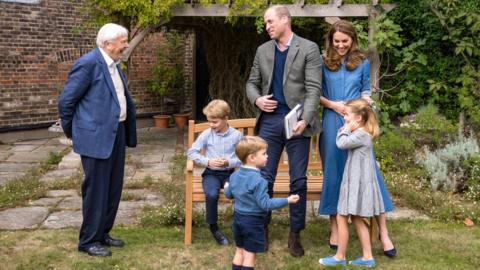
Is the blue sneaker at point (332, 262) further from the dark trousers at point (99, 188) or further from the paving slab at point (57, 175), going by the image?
the paving slab at point (57, 175)

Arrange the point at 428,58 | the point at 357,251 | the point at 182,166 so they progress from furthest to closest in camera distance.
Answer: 1. the point at 428,58
2. the point at 182,166
3. the point at 357,251

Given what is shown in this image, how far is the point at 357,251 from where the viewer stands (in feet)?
14.7

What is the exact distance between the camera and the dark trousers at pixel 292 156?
4.29 metres

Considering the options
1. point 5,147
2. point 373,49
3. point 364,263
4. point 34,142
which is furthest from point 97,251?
point 34,142

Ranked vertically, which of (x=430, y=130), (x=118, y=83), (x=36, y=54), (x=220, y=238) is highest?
(x=118, y=83)

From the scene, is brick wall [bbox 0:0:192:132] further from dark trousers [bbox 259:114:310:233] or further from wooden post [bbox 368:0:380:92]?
dark trousers [bbox 259:114:310:233]

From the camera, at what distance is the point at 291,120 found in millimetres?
4082

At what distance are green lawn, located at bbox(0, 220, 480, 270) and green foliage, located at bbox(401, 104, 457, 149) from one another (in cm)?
312

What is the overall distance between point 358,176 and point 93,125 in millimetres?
1902

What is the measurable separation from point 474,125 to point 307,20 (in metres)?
3.06

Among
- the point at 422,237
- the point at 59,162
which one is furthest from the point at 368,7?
the point at 59,162

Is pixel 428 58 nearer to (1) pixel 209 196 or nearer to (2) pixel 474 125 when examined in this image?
(2) pixel 474 125

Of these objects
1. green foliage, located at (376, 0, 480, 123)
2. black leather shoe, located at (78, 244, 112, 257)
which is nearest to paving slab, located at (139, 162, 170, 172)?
green foliage, located at (376, 0, 480, 123)

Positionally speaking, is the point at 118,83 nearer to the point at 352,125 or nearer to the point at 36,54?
the point at 352,125
